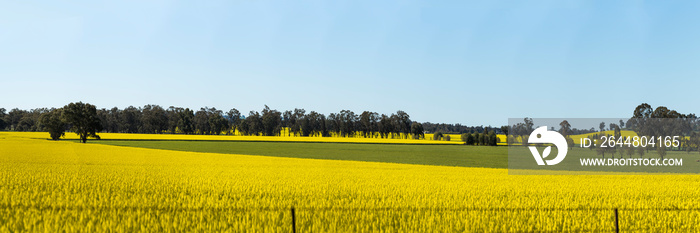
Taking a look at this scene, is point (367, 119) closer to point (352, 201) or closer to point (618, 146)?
point (618, 146)

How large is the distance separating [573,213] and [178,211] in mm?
10159

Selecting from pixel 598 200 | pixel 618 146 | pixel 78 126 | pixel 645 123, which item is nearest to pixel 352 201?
pixel 598 200

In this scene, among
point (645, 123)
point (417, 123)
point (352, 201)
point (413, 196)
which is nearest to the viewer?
point (352, 201)

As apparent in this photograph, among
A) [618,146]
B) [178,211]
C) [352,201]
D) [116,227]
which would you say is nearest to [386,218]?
[352,201]

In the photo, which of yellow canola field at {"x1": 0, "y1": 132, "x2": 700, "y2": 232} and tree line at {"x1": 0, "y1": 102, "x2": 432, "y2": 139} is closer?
yellow canola field at {"x1": 0, "y1": 132, "x2": 700, "y2": 232}

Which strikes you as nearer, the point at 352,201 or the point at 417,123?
the point at 352,201

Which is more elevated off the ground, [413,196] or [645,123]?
[645,123]

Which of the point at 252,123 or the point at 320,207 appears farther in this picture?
the point at 252,123

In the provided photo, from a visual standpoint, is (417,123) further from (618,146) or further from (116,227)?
(116,227)

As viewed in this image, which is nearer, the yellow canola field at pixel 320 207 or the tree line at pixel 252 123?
the yellow canola field at pixel 320 207

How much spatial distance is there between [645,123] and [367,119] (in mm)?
108036

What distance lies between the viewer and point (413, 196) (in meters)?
16.4

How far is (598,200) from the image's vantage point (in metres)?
16.7

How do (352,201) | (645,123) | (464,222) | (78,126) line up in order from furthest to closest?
(645,123) → (78,126) → (352,201) → (464,222)
